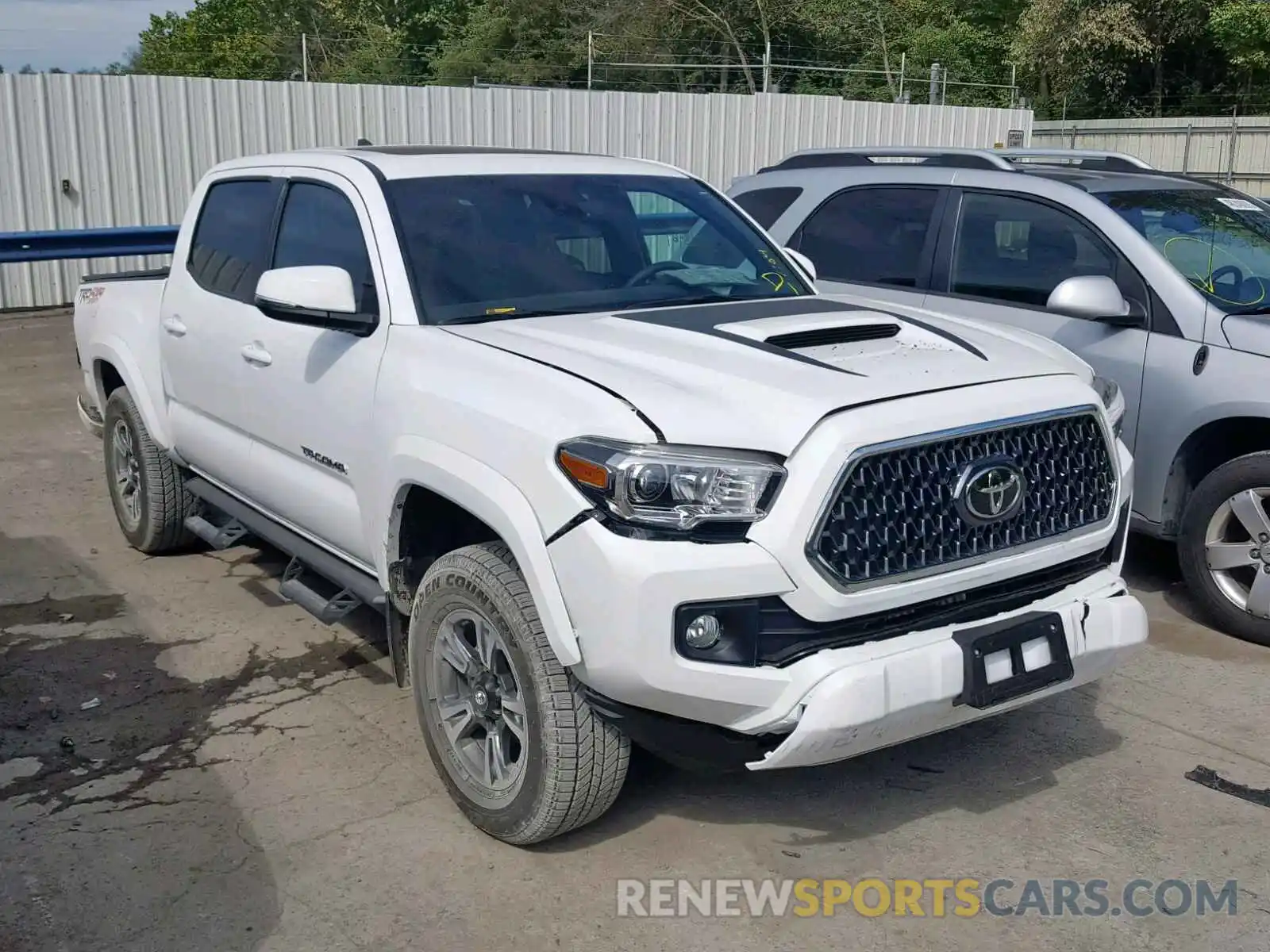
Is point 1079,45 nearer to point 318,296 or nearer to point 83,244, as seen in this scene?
point 83,244

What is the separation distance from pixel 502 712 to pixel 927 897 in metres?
1.23

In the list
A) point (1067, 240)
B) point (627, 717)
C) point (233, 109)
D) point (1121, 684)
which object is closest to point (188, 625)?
point (627, 717)

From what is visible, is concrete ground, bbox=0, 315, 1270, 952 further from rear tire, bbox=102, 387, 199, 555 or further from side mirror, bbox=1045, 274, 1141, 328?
side mirror, bbox=1045, 274, 1141, 328

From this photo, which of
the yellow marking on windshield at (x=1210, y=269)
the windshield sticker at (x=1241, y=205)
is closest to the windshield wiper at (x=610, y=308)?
the yellow marking on windshield at (x=1210, y=269)

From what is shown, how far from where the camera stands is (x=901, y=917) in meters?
3.36

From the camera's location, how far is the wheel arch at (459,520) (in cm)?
322

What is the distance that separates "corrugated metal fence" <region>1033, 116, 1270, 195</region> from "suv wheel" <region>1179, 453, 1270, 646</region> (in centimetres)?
2052

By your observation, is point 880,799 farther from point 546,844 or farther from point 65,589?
point 65,589

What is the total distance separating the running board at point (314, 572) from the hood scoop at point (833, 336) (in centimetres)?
150

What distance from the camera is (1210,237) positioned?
5.74 meters

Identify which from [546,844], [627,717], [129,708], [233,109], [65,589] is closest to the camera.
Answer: [627,717]

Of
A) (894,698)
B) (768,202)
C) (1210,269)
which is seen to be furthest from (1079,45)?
(894,698)

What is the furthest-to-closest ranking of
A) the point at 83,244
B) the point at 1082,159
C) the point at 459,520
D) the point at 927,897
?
the point at 83,244 → the point at 1082,159 → the point at 459,520 → the point at 927,897

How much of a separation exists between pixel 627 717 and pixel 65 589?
3685 millimetres
